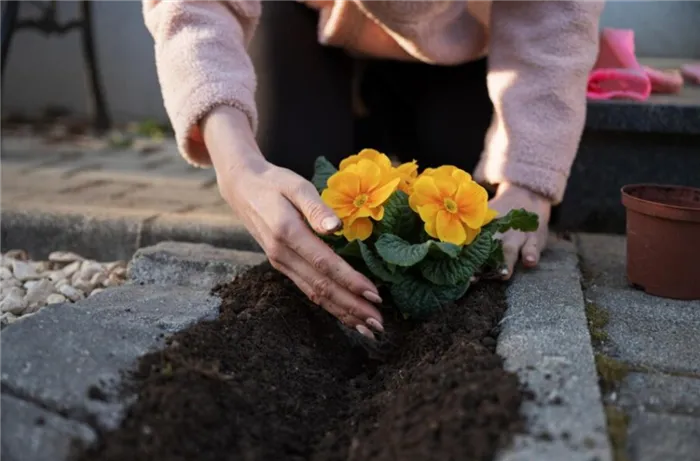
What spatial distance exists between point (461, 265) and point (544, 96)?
56 cm

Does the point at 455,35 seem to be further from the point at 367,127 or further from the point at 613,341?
the point at 613,341

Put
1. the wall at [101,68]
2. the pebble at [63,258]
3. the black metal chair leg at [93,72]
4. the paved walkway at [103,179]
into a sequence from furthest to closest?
1. the wall at [101,68]
2. the black metal chair leg at [93,72]
3. the paved walkway at [103,179]
4. the pebble at [63,258]

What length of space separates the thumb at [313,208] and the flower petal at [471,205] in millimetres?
210

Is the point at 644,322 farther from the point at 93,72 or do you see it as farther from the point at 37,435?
the point at 93,72

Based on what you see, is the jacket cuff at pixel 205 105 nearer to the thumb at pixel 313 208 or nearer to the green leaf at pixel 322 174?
the green leaf at pixel 322 174

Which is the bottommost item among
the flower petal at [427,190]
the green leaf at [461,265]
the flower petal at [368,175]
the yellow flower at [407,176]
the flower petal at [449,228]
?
the green leaf at [461,265]

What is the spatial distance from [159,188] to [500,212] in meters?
1.39

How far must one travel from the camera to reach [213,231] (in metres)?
2.10

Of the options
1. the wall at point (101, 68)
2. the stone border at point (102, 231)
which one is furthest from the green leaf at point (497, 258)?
the wall at point (101, 68)

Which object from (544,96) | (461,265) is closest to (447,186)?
(461,265)

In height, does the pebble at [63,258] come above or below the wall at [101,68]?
above

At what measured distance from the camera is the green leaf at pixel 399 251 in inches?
52.9

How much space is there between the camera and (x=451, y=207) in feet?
4.52

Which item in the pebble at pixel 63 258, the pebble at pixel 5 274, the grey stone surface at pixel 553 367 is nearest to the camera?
the grey stone surface at pixel 553 367
